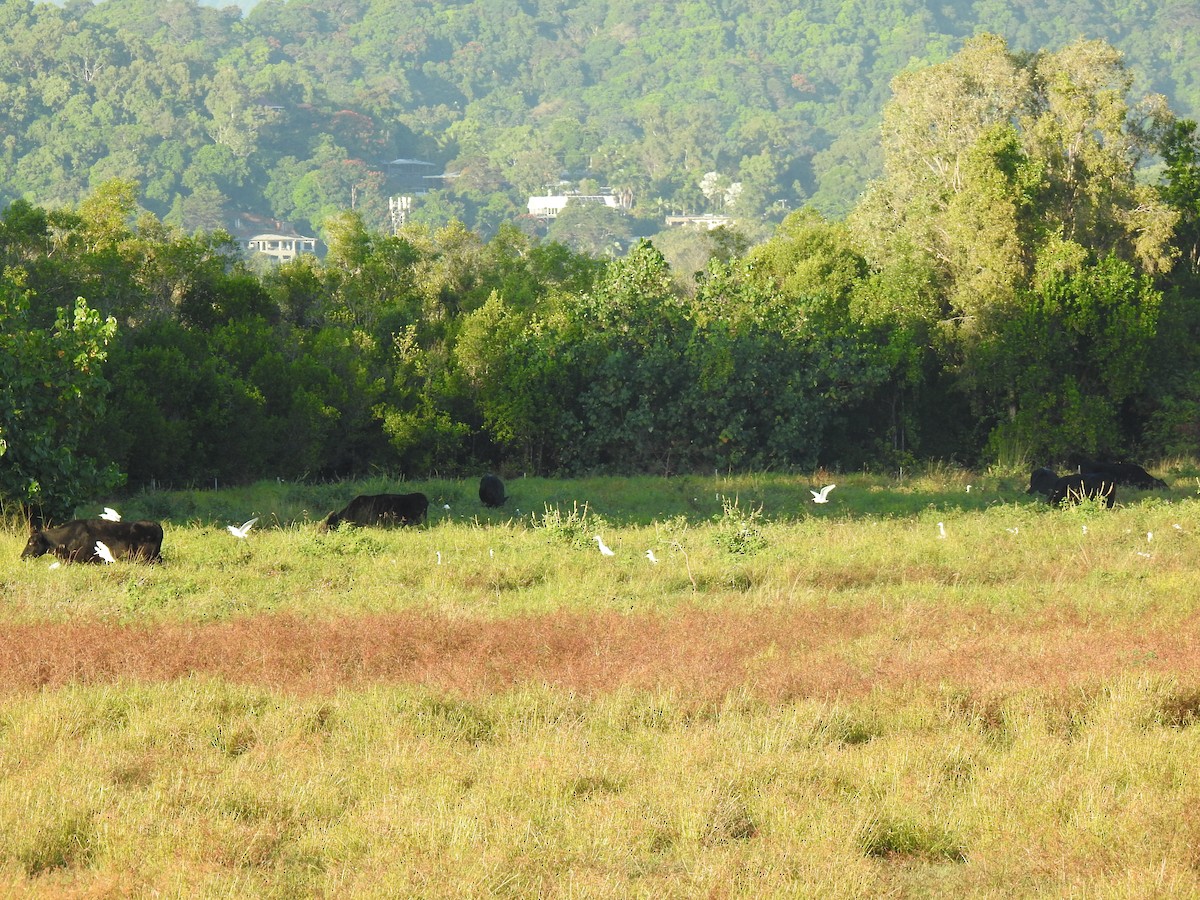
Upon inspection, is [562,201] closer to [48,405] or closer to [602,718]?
[48,405]

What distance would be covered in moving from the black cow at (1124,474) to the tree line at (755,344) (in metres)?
6.32

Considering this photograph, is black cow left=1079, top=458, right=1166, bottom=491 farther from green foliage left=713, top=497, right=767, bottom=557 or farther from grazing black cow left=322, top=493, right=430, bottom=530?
grazing black cow left=322, top=493, right=430, bottom=530

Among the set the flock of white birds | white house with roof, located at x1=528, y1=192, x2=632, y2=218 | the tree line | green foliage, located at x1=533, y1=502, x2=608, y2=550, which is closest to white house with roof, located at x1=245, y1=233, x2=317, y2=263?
white house with roof, located at x1=528, y1=192, x2=632, y2=218

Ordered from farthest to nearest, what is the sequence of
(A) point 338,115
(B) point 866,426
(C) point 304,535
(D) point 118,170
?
(A) point 338,115 → (D) point 118,170 → (B) point 866,426 → (C) point 304,535

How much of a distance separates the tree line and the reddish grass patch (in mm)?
15532

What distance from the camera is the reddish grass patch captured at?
995cm

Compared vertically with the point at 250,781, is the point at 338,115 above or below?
above

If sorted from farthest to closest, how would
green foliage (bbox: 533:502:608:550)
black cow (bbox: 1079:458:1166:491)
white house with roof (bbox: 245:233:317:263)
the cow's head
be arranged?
white house with roof (bbox: 245:233:317:263) → black cow (bbox: 1079:458:1166:491) → green foliage (bbox: 533:502:608:550) → the cow's head

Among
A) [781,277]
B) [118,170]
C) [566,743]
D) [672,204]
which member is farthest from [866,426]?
[672,204]

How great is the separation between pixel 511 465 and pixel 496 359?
2443 millimetres

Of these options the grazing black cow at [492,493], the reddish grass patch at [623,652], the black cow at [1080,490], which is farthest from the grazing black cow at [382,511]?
the black cow at [1080,490]

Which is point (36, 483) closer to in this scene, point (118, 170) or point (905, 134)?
point (905, 134)

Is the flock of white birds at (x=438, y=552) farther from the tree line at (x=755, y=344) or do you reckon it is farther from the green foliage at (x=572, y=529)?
the tree line at (x=755, y=344)

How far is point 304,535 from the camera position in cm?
1633
